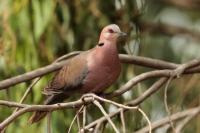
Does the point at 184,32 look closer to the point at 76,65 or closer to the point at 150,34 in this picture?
the point at 150,34

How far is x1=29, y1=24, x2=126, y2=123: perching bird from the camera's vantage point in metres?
2.80

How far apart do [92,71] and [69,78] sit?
136 millimetres

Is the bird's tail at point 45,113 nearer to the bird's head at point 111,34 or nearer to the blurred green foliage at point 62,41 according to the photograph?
the bird's head at point 111,34

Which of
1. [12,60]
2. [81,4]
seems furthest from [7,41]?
[81,4]

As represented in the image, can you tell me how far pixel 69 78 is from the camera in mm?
2957

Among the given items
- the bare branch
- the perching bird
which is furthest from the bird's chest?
the bare branch

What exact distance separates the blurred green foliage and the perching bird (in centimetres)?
49

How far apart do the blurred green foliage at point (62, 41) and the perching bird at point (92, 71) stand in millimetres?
488

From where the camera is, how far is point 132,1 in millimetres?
4113

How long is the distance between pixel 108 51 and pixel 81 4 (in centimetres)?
127

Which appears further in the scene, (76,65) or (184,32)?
(184,32)

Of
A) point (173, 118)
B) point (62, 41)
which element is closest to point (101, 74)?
point (173, 118)

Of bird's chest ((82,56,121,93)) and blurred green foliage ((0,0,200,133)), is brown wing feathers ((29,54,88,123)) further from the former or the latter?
blurred green foliage ((0,0,200,133))

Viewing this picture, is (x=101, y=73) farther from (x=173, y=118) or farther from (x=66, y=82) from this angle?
(x=173, y=118)
